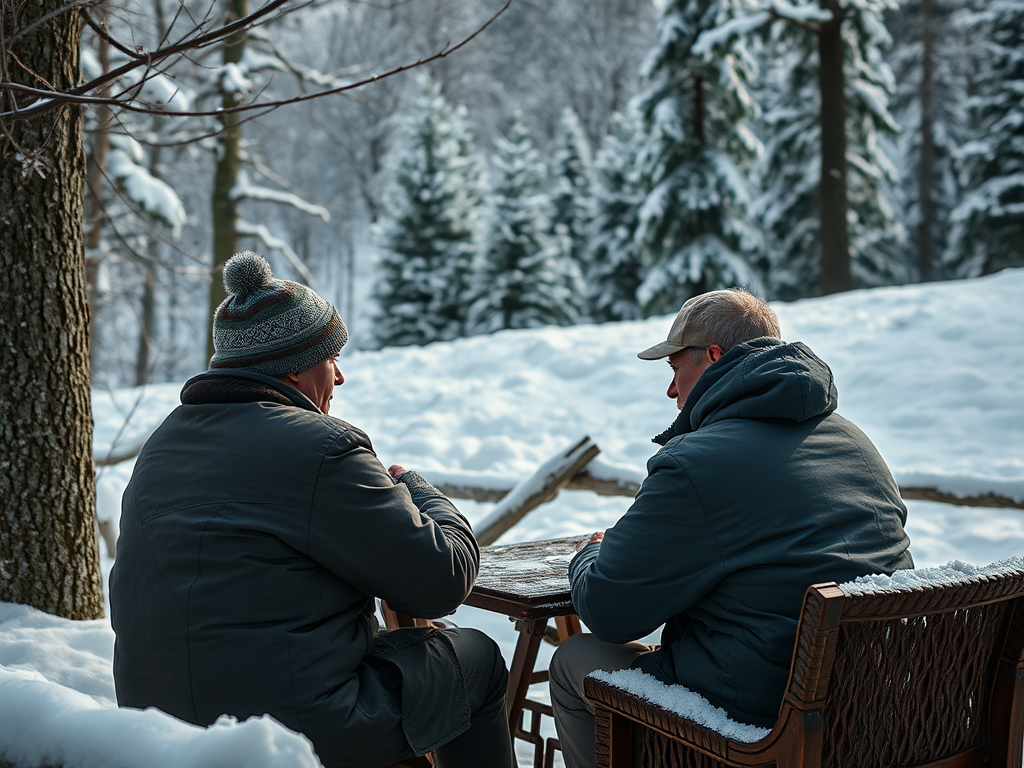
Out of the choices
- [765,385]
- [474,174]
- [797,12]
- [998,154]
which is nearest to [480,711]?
[765,385]

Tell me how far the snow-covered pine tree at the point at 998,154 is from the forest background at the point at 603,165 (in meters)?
0.06

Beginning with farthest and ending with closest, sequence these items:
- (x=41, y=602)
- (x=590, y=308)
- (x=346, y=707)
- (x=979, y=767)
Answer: (x=590, y=308) < (x=41, y=602) < (x=979, y=767) < (x=346, y=707)

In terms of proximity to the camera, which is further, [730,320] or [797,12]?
[797,12]

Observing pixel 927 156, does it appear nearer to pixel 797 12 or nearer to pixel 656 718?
pixel 797 12

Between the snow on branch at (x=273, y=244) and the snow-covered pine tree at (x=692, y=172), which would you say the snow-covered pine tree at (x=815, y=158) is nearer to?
the snow-covered pine tree at (x=692, y=172)

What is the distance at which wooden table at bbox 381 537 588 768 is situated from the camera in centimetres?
258

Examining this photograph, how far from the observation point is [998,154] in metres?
21.4

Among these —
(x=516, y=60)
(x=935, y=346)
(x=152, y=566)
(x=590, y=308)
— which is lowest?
(x=590, y=308)

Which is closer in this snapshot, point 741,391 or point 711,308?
point 741,391

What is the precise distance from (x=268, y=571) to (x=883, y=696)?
1.39 meters

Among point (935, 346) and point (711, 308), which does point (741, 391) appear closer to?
point (711, 308)

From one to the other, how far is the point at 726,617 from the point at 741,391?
0.55m

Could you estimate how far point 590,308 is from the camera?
24.4 m

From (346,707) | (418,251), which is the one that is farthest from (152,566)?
(418,251)
